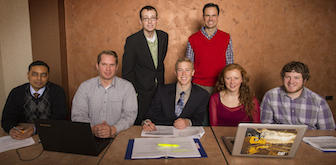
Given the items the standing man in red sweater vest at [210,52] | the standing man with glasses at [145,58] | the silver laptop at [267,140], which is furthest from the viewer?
the standing man in red sweater vest at [210,52]

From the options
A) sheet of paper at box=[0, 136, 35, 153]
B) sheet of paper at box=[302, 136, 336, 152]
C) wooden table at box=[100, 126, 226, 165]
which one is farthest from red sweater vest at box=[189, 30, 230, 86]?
sheet of paper at box=[0, 136, 35, 153]

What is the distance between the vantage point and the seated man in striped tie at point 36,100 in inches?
→ 74.1

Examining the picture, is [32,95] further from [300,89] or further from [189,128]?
[300,89]

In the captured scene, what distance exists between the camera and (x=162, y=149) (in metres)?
1.22

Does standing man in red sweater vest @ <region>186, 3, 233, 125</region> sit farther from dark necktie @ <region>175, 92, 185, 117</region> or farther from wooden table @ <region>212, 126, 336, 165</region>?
wooden table @ <region>212, 126, 336, 165</region>

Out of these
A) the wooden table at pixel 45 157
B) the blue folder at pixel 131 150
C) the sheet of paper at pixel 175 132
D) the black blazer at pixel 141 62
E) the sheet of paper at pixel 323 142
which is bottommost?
the wooden table at pixel 45 157

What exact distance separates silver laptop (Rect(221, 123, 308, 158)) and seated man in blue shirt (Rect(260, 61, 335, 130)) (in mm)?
936

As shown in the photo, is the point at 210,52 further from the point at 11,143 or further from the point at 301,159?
the point at 11,143

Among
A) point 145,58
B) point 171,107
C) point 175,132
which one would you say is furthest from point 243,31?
point 175,132

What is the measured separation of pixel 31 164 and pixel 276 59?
3.73 m

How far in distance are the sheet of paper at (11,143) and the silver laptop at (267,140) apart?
1.30m

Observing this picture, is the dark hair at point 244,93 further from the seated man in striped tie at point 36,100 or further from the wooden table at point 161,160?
the seated man in striped tie at point 36,100

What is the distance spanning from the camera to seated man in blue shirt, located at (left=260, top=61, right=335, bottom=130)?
1.86 meters

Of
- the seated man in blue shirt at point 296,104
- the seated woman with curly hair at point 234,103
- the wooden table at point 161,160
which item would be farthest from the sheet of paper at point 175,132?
the seated man in blue shirt at point 296,104
